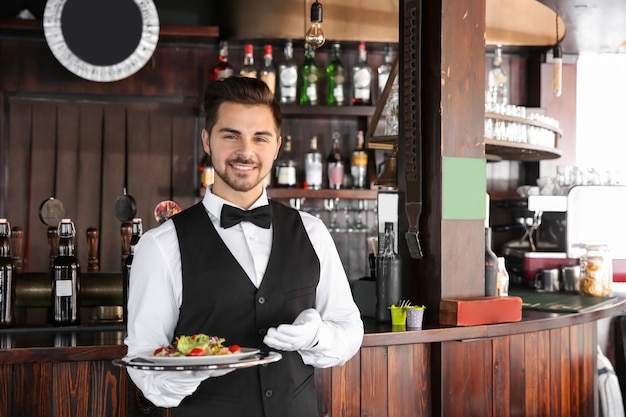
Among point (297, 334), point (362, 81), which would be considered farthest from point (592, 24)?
point (297, 334)

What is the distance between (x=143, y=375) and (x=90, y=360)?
721 millimetres

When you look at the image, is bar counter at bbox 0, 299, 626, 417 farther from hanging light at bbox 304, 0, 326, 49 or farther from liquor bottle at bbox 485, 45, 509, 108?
liquor bottle at bbox 485, 45, 509, 108

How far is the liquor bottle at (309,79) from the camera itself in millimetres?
4848

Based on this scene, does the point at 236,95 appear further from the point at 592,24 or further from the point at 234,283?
the point at 592,24

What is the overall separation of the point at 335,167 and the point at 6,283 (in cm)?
251

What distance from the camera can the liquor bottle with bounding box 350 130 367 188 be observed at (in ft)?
16.1

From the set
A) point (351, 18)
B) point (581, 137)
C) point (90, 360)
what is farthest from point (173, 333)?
point (581, 137)

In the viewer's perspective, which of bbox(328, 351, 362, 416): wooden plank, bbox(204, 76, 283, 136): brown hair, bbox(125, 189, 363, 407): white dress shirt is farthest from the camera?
bbox(328, 351, 362, 416): wooden plank

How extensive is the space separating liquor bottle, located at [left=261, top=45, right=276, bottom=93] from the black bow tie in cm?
282

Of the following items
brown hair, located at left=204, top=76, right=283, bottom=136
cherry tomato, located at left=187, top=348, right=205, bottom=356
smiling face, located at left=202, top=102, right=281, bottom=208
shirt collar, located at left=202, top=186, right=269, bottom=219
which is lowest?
cherry tomato, located at left=187, top=348, right=205, bottom=356

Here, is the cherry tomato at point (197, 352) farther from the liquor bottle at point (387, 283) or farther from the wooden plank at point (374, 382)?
the liquor bottle at point (387, 283)

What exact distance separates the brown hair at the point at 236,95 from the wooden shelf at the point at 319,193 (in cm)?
274

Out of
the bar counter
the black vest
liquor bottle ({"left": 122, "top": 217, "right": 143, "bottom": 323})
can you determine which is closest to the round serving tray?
the black vest

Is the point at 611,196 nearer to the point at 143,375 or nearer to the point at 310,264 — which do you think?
the point at 310,264
